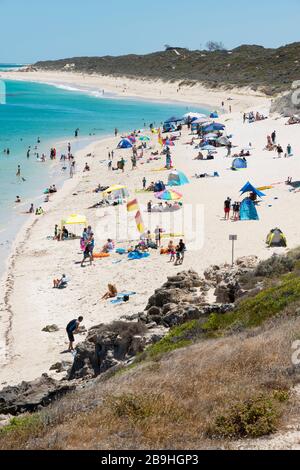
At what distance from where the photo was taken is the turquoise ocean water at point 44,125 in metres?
32.2

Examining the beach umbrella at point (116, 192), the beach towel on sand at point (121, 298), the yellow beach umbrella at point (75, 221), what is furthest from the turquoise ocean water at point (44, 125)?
the beach towel on sand at point (121, 298)

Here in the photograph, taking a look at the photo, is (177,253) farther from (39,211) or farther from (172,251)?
(39,211)

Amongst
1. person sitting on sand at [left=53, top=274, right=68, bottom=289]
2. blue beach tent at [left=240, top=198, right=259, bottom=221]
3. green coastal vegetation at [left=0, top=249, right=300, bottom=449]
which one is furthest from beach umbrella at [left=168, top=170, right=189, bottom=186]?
green coastal vegetation at [left=0, top=249, right=300, bottom=449]

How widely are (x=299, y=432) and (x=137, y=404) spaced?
1793 mm

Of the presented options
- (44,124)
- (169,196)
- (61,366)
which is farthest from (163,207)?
A: (44,124)

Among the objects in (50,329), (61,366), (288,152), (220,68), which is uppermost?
(220,68)

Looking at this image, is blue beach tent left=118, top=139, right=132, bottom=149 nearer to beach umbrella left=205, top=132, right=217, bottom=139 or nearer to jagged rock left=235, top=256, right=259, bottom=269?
beach umbrella left=205, top=132, right=217, bottom=139

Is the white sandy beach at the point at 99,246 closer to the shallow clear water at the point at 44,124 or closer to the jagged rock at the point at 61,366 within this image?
the jagged rock at the point at 61,366

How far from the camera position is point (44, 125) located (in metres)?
63.1

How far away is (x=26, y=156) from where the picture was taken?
145ft

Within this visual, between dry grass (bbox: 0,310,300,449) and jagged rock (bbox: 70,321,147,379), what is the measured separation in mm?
2424

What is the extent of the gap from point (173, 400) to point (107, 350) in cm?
467

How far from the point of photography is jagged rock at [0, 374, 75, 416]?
997cm

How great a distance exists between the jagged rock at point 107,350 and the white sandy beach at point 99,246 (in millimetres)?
1608
